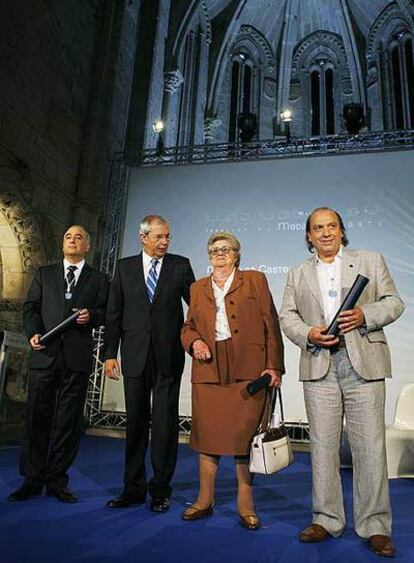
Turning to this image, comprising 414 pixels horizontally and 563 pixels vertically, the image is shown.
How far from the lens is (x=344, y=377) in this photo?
203cm

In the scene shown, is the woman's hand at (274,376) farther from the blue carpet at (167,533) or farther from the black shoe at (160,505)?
the black shoe at (160,505)

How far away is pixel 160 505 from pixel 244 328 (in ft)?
3.32

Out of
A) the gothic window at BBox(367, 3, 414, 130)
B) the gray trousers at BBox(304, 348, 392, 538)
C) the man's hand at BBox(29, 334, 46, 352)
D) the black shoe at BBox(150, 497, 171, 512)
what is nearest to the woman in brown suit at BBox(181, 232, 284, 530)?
the black shoe at BBox(150, 497, 171, 512)

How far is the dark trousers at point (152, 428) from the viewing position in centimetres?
246

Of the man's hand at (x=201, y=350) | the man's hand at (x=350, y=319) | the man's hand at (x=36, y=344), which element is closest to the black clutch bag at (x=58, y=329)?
the man's hand at (x=36, y=344)

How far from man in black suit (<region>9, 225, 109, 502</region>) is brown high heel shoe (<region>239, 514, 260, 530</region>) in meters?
0.95

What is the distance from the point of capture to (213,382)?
2.27 metres

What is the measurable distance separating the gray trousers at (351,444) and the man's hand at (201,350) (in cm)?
50

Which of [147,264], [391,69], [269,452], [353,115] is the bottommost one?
[269,452]

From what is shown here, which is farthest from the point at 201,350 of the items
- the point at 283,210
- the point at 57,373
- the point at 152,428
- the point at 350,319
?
the point at 283,210

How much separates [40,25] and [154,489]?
6.38m

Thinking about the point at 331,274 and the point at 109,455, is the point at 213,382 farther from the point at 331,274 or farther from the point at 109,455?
the point at 109,455

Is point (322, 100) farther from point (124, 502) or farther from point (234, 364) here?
point (124, 502)

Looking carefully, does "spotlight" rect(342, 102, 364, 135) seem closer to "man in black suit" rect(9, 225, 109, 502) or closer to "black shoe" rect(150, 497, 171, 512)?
"man in black suit" rect(9, 225, 109, 502)
